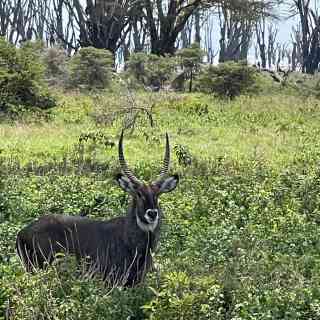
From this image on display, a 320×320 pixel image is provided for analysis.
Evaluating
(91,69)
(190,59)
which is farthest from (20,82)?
(190,59)

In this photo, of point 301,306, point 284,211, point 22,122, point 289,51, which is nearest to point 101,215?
point 284,211

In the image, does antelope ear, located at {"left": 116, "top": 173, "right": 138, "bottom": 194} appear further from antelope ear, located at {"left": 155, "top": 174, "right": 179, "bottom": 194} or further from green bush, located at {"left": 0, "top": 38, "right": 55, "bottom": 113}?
green bush, located at {"left": 0, "top": 38, "right": 55, "bottom": 113}

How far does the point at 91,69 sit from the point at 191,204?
1698 centimetres

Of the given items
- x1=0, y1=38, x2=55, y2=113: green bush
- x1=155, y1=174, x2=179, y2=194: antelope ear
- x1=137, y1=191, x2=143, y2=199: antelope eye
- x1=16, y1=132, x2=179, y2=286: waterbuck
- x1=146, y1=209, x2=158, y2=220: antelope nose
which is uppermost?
x1=0, y1=38, x2=55, y2=113: green bush

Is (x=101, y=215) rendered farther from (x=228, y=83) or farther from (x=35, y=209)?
(x=228, y=83)

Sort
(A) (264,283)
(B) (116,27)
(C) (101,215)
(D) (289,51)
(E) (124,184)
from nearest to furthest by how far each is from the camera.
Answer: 1. (A) (264,283)
2. (E) (124,184)
3. (C) (101,215)
4. (B) (116,27)
5. (D) (289,51)

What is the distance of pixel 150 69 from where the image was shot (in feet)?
96.2

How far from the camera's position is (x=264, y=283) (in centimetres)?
661

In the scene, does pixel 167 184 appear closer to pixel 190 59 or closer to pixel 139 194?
pixel 139 194

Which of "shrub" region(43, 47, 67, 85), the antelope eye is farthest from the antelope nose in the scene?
"shrub" region(43, 47, 67, 85)

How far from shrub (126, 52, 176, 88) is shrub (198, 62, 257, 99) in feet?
15.1

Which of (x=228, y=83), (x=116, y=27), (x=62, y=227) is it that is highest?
(x=116, y=27)

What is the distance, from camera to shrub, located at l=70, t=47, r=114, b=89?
25812 millimetres

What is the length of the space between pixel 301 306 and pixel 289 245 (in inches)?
89.9
